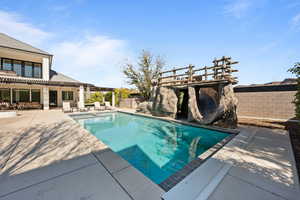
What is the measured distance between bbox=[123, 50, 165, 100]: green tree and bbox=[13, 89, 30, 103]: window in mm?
12293

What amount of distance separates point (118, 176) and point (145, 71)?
638 inches

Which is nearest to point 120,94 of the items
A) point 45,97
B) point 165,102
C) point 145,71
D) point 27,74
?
point 145,71

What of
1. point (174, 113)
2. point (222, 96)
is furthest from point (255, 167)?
point (174, 113)

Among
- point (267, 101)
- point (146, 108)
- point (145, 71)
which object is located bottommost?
point (146, 108)

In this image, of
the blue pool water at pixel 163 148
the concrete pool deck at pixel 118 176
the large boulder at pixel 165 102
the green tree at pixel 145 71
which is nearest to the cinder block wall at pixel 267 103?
the large boulder at pixel 165 102

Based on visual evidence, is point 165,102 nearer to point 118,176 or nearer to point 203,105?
point 203,105

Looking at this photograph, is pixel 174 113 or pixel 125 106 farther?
pixel 125 106

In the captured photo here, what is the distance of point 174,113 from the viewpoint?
30.6 ft

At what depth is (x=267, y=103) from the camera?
30.2 ft

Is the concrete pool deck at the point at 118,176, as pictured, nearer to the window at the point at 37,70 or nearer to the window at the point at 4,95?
the window at the point at 37,70

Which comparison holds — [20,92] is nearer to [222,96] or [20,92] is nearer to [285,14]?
[222,96]

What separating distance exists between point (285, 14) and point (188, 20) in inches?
194

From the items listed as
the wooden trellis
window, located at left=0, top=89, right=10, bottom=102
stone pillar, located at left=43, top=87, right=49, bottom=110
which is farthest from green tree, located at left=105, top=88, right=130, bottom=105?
window, located at left=0, top=89, right=10, bottom=102

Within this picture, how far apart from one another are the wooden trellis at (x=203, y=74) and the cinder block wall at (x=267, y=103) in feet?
15.8
